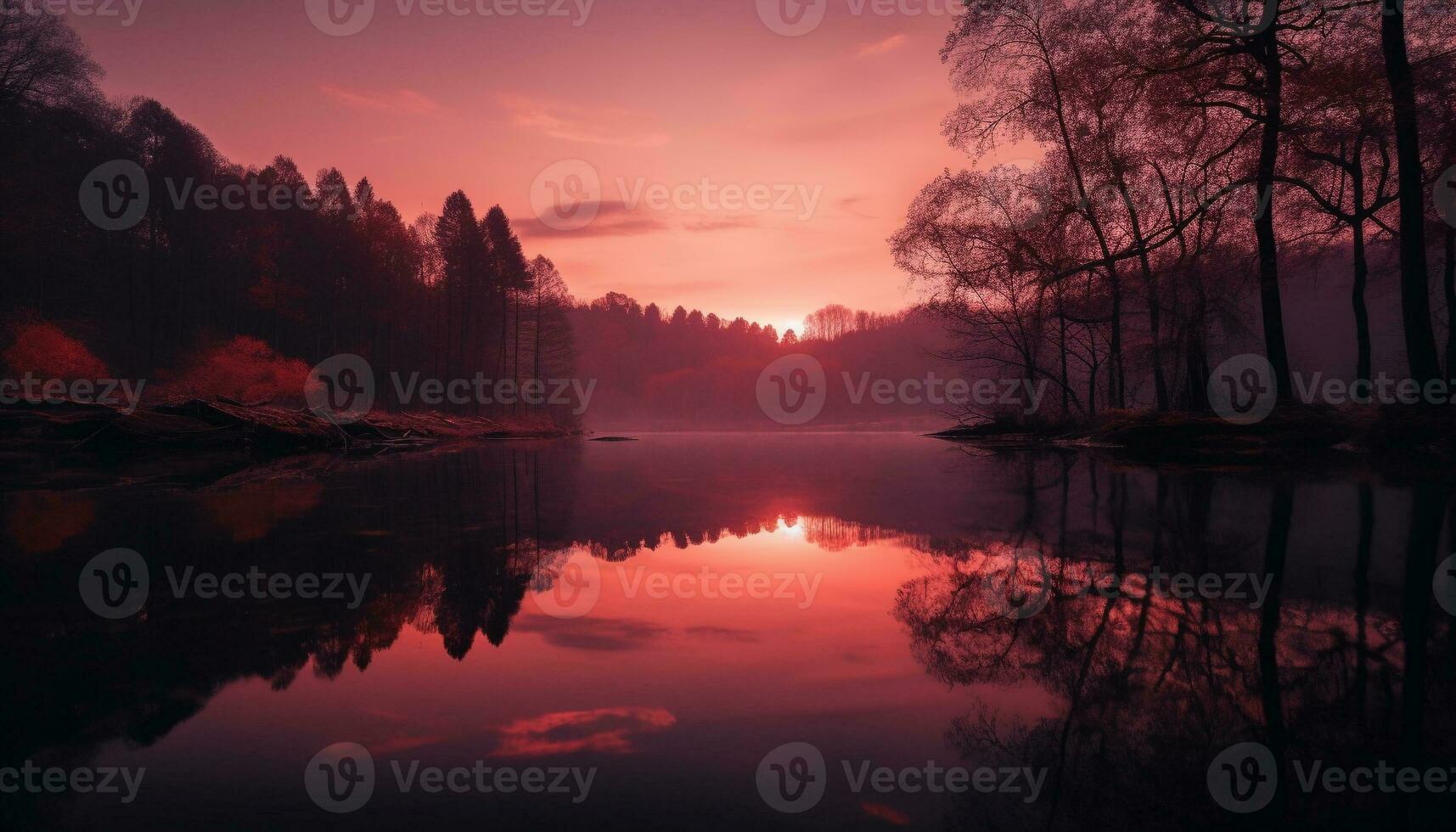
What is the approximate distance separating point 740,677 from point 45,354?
42446mm

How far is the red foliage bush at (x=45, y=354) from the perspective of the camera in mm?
29406

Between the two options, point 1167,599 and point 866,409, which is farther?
point 866,409

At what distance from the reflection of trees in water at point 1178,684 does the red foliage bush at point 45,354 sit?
42.2 m

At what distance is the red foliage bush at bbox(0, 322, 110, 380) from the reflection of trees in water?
139ft

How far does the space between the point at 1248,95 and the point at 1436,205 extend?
6.59 m

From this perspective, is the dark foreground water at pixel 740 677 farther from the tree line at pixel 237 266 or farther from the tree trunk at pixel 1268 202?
the tree line at pixel 237 266

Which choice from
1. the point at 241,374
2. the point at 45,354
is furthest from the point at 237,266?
the point at 45,354

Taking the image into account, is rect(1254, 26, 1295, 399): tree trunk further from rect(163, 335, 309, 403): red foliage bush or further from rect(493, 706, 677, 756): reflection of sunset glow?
rect(163, 335, 309, 403): red foliage bush

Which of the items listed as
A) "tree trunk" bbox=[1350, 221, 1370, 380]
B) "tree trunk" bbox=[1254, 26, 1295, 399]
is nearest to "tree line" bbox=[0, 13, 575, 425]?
"tree trunk" bbox=[1254, 26, 1295, 399]

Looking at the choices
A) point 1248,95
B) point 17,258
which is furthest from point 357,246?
point 1248,95

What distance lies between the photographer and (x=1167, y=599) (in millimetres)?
3826

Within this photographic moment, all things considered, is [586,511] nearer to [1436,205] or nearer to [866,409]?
[1436,205]

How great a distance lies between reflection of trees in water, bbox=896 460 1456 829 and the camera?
1.94 m

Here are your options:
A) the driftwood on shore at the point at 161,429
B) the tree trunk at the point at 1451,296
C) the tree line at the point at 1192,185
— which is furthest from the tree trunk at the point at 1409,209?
the driftwood on shore at the point at 161,429
